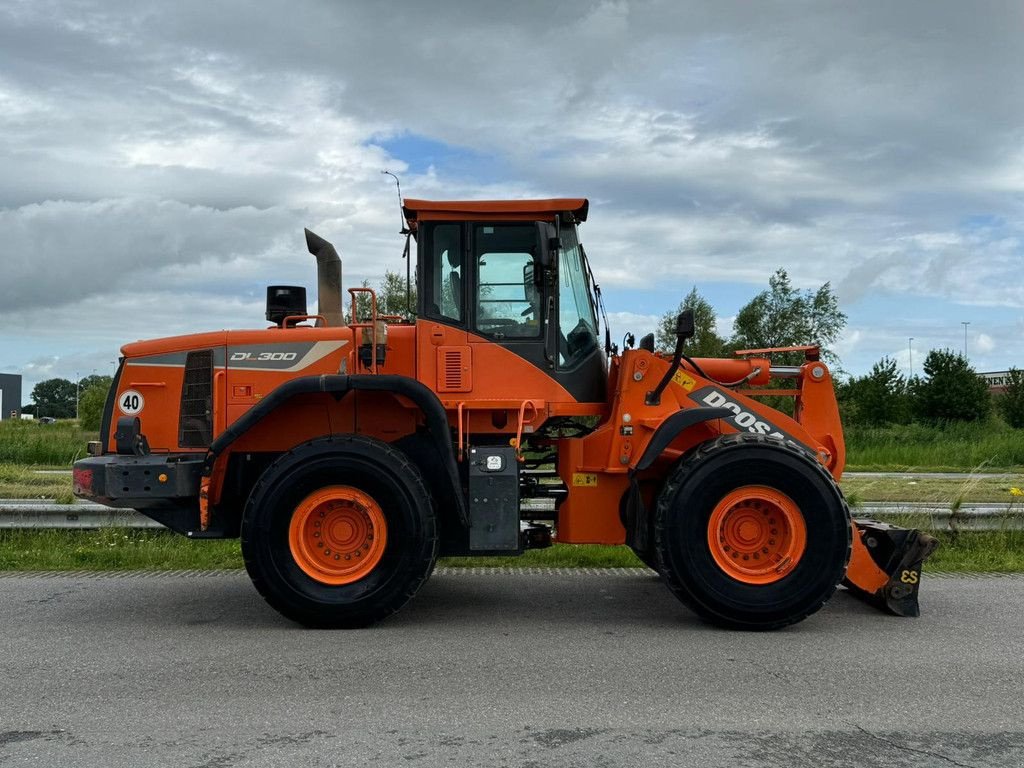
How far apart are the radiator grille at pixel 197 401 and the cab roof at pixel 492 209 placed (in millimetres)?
1962

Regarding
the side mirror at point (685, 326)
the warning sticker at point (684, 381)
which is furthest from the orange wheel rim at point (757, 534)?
the side mirror at point (685, 326)

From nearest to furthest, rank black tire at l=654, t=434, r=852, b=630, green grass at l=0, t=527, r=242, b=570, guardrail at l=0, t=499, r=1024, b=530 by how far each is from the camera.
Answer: black tire at l=654, t=434, r=852, b=630, green grass at l=0, t=527, r=242, b=570, guardrail at l=0, t=499, r=1024, b=530

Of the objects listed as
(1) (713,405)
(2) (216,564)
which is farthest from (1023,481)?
(2) (216,564)

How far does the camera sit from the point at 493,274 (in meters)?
7.18

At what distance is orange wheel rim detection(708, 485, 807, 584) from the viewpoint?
667 cm

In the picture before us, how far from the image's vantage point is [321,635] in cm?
647

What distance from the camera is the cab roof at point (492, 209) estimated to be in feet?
23.3

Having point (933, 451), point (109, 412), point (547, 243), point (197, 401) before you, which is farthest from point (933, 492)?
point (933, 451)

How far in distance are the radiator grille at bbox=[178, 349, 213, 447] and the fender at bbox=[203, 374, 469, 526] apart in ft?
2.28

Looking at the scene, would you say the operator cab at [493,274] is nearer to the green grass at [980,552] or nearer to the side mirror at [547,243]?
the side mirror at [547,243]

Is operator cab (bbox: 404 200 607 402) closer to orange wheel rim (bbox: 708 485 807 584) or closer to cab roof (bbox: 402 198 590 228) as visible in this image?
cab roof (bbox: 402 198 590 228)

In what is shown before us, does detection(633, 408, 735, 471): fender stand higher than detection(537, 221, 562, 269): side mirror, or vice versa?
detection(537, 221, 562, 269): side mirror

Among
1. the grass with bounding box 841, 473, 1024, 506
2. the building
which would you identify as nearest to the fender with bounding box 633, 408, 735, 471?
the grass with bounding box 841, 473, 1024, 506

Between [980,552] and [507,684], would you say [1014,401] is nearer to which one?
[980,552]
